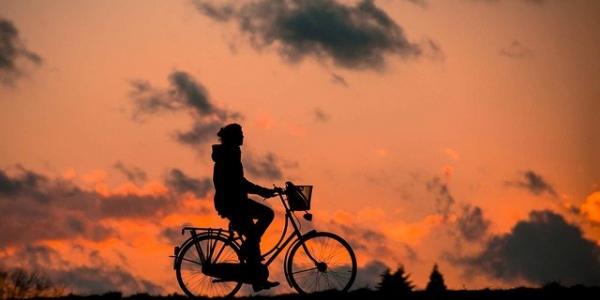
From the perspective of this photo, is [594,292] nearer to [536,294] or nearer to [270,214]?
[536,294]

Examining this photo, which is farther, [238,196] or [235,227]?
[235,227]

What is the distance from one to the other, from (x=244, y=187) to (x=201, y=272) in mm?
1623

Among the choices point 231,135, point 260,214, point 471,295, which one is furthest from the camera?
point 260,214

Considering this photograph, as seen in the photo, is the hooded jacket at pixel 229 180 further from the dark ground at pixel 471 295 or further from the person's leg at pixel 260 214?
the dark ground at pixel 471 295

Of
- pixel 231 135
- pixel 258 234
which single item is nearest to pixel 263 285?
pixel 258 234

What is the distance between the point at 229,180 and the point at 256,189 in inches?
18.6

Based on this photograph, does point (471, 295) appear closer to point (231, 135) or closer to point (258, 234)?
point (258, 234)

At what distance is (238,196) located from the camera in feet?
39.9

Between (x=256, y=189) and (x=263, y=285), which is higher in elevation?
(x=256, y=189)

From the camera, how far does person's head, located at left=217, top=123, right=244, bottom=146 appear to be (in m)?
12.0

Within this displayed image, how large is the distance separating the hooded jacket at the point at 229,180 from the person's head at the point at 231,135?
79mm

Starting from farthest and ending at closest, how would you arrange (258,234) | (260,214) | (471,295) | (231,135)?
(258,234) < (260,214) < (231,135) < (471,295)

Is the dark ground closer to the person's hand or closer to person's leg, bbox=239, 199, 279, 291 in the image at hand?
person's leg, bbox=239, 199, 279, 291

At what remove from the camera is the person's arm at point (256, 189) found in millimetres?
12242
